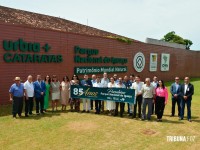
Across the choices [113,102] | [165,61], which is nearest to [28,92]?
[113,102]

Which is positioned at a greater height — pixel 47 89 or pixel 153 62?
pixel 153 62

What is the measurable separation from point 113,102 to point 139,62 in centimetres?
1435

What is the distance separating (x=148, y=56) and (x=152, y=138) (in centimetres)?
1922

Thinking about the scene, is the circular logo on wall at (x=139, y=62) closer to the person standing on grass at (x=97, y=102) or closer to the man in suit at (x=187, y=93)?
the person standing on grass at (x=97, y=102)

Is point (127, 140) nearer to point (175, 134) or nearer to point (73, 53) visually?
point (175, 134)

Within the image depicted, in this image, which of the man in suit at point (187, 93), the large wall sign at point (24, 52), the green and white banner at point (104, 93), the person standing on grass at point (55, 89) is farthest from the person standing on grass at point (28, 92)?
the man in suit at point (187, 93)

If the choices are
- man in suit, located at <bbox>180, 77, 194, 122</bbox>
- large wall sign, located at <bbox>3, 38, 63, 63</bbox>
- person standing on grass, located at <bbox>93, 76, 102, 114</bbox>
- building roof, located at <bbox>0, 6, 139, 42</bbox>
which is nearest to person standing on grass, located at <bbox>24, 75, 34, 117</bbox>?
person standing on grass, located at <bbox>93, 76, 102, 114</bbox>

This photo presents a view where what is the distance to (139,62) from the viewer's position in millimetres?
24562

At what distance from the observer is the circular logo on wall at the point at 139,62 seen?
23822 mm

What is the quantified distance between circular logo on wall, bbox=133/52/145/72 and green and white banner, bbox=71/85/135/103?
1299 centimetres

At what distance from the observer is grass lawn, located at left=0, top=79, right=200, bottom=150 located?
709cm

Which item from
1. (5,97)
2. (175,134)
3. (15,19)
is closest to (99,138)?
(175,134)

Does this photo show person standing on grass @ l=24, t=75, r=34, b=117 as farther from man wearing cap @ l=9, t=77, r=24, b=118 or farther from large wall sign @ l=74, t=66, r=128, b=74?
large wall sign @ l=74, t=66, r=128, b=74

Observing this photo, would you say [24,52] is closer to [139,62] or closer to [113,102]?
[113,102]
